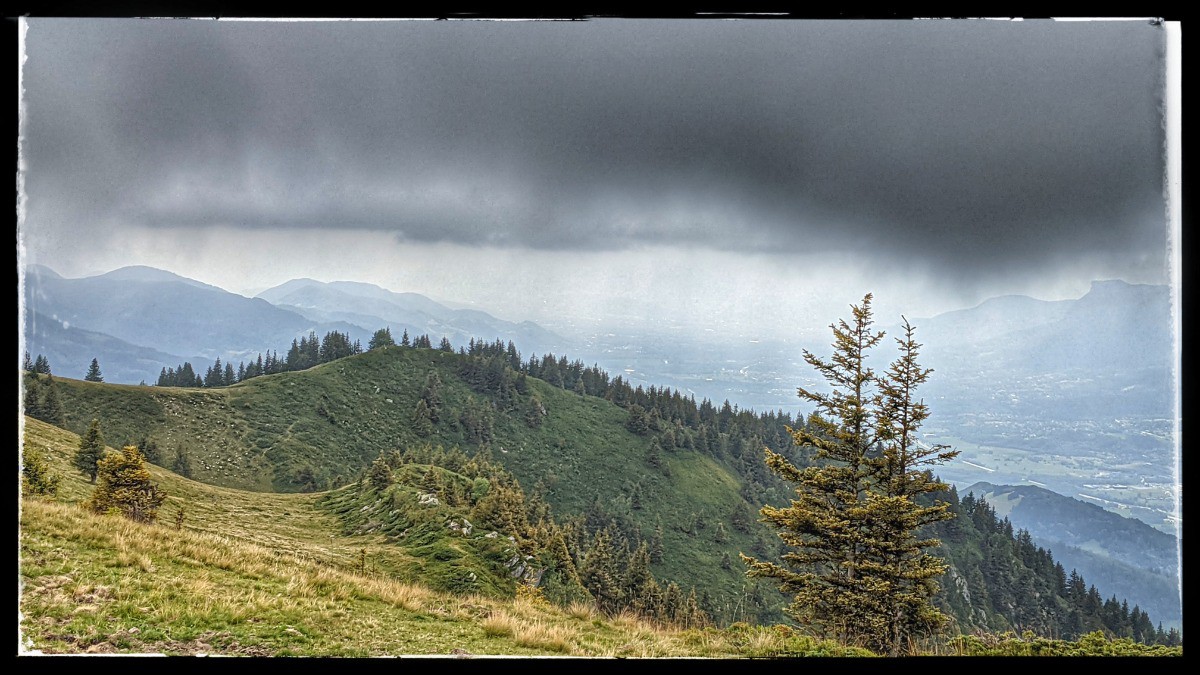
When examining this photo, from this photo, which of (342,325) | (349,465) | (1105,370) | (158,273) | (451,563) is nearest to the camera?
(1105,370)

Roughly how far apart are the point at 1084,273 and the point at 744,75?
10.3 m

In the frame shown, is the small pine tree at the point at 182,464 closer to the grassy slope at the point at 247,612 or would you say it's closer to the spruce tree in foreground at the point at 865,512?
the grassy slope at the point at 247,612

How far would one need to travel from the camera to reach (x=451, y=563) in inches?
685

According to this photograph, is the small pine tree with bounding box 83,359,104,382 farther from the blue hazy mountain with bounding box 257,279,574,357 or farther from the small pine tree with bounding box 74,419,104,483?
the blue hazy mountain with bounding box 257,279,574,357

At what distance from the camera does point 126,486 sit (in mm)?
14586

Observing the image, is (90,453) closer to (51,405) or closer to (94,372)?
(94,372)

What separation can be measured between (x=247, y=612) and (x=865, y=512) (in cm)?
1070

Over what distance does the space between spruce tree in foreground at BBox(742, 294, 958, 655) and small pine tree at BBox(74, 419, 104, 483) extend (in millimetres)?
18859

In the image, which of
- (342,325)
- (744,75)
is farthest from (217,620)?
(342,325)

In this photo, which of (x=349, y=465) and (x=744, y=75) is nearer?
(x=744, y=75)

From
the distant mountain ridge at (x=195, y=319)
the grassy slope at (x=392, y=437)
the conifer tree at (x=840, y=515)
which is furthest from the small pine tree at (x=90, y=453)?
the conifer tree at (x=840, y=515)

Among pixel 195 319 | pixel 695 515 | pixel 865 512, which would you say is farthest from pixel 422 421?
pixel 865 512

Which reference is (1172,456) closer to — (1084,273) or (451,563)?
(1084,273)

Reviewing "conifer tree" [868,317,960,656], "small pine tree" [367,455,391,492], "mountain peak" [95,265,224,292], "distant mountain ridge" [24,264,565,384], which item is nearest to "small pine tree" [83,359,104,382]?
"distant mountain ridge" [24,264,565,384]
